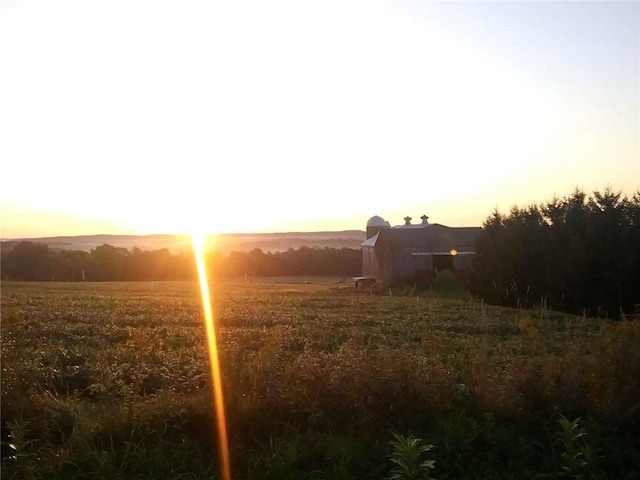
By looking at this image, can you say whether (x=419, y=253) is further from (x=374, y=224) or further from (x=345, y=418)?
(x=345, y=418)

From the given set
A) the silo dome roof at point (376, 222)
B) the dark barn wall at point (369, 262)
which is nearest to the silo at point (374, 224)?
the silo dome roof at point (376, 222)

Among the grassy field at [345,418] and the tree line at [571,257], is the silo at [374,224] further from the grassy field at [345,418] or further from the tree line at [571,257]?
the grassy field at [345,418]

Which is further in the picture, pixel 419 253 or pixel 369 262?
pixel 369 262

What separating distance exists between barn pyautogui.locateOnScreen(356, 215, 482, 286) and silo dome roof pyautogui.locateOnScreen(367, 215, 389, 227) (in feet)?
34.3

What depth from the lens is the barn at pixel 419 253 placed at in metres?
45.4

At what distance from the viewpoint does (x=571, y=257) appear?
27.4m

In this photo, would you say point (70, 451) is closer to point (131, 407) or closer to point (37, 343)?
point (131, 407)

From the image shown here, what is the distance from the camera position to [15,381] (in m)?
6.48

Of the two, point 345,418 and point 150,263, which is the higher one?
point 150,263

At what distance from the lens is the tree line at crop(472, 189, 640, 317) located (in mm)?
26703

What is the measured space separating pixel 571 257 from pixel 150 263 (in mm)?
44788

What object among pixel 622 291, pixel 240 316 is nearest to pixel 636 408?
pixel 240 316

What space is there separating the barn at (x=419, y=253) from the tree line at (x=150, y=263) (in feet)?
75.8

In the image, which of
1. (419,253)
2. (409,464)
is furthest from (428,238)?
(409,464)
